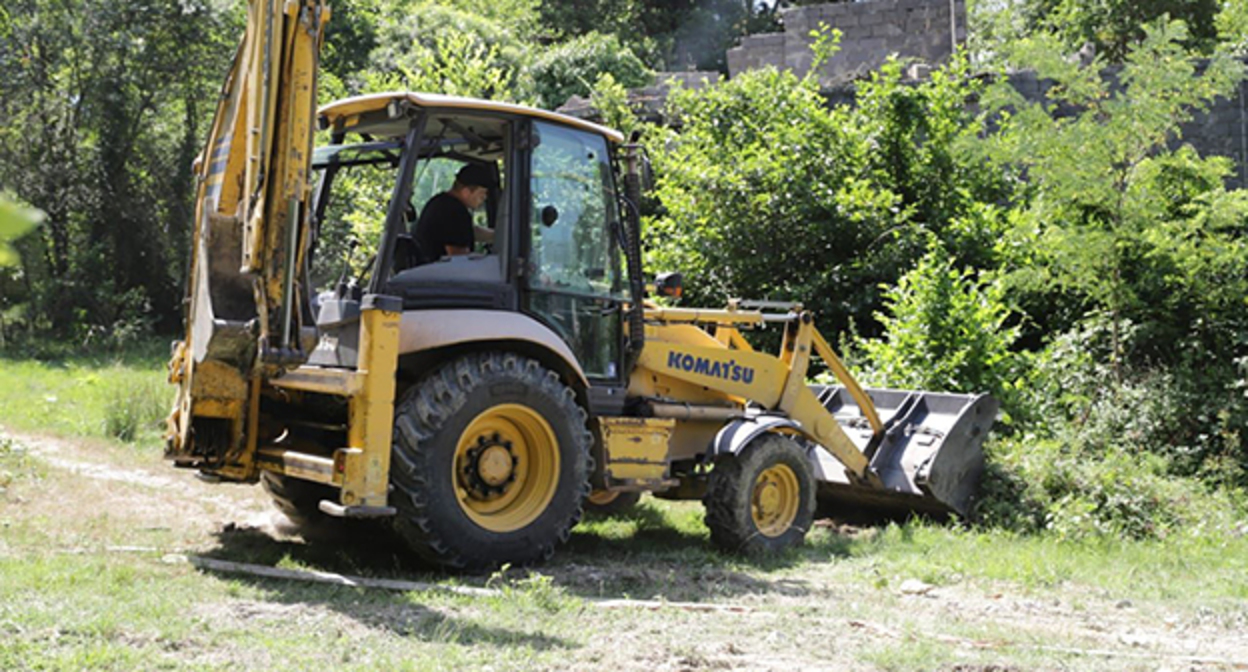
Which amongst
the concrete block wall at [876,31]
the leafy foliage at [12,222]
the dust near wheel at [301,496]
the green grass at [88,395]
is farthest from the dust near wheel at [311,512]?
the concrete block wall at [876,31]

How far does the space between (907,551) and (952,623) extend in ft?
7.48

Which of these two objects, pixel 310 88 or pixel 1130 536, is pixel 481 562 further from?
pixel 1130 536

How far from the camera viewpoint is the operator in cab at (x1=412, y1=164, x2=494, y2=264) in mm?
7359

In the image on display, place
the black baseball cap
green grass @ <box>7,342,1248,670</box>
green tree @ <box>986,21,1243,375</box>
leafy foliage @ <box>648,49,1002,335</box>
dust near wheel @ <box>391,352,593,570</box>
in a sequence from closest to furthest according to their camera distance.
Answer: green grass @ <box>7,342,1248,670</box>
dust near wheel @ <box>391,352,593,570</box>
the black baseball cap
green tree @ <box>986,21,1243,375</box>
leafy foliage @ <box>648,49,1002,335</box>

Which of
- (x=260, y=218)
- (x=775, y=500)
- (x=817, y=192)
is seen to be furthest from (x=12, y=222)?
(x=817, y=192)

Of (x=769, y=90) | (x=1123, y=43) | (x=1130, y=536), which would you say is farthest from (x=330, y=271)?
(x=1123, y=43)

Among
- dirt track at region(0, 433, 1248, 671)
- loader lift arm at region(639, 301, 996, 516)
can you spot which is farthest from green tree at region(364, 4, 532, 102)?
dirt track at region(0, 433, 1248, 671)

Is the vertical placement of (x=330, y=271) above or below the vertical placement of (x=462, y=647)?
above

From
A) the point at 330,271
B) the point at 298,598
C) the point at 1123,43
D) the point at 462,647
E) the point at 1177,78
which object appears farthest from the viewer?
the point at 1123,43

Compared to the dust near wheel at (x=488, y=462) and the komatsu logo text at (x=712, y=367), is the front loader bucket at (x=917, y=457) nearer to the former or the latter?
the komatsu logo text at (x=712, y=367)

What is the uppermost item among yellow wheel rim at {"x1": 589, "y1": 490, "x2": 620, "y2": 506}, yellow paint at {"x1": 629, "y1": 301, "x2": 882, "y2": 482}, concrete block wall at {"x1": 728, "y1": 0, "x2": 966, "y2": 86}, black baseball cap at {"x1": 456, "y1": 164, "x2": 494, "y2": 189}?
concrete block wall at {"x1": 728, "y1": 0, "x2": 966, "y2": 86}

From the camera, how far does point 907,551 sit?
335 inches

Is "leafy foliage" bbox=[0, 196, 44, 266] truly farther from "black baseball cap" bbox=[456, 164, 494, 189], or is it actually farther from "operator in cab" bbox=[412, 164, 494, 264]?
"black baseball cap" bbox=[456, 164, 494, 189]

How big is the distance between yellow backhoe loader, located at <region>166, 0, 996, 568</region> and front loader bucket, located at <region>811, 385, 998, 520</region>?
0.41ft
